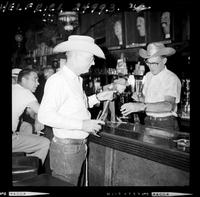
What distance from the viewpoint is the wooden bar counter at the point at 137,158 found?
6.06 feet

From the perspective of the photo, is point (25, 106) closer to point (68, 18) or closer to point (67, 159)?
point (67, 159)

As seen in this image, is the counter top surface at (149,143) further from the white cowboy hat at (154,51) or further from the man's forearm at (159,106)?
the white cowboy hat at (154,51)

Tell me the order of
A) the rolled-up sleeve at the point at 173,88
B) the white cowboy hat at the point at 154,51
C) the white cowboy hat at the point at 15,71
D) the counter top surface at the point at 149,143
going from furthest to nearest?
the white cowboy hat at the point at 154,51 → the rolled-up sleeve at the point at 173,88 → the white cowboy hat at the point at 15,71 → the counter top surface at the point at 149,143

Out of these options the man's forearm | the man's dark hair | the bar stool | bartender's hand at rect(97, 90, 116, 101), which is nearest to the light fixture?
the man's dark hair

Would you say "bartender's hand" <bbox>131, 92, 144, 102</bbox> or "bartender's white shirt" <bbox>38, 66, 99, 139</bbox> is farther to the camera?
"bartender's hand" <bbox>131, 92, 144, 102</bbox>

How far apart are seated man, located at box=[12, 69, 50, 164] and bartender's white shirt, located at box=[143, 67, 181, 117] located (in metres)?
1.09

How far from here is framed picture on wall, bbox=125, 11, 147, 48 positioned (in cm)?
307

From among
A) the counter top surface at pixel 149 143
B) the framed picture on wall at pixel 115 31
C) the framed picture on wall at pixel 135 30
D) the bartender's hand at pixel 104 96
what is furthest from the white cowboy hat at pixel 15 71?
the framed picture on wall at pixel 135 30

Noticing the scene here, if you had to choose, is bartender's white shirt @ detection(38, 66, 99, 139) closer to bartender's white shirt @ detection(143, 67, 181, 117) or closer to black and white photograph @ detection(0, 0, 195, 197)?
black and white photograph @ detection(0, 0, 195, 197)

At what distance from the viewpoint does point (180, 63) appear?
3236 millimetres

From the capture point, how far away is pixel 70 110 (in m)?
1.96

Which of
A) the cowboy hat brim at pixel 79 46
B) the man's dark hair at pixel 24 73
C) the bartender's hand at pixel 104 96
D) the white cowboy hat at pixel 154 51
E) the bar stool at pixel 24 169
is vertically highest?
the white cowboy hat at pixel 154 51

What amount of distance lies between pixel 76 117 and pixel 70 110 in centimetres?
7
